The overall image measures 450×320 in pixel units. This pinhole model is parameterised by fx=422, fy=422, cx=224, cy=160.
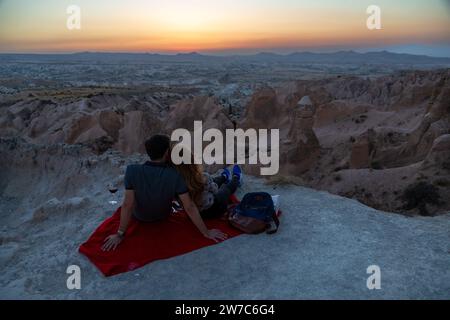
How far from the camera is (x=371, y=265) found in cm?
451

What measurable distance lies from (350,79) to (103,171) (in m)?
50.2

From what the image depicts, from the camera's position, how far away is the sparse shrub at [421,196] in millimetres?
11565

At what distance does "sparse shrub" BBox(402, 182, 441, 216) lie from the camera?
1156cm

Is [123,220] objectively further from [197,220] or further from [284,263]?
[284,263]

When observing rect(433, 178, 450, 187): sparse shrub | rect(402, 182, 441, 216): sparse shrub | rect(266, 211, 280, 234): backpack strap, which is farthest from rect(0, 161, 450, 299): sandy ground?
rect(433, 178, 450, 187): sparse shrub


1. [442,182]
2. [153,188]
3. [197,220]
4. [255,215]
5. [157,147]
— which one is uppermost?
[157,147]

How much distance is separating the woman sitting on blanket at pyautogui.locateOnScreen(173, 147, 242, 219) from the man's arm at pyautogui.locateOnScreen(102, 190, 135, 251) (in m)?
0.63

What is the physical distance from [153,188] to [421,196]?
966 cm

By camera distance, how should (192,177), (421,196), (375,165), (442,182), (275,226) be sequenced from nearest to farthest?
(192,177), (275,226), (421,196), (442,182), (375,165)

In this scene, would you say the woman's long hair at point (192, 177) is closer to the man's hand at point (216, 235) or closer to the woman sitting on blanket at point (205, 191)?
the woman sitting on blanket at point (205, 191)

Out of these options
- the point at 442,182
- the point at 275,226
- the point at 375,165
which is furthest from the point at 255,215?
the point at 375,165

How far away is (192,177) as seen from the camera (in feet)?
16.5

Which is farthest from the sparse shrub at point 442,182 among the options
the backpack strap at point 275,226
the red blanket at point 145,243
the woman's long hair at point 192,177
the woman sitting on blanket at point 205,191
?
the woman's long hair at point 192,177

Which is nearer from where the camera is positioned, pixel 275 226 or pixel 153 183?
pixel 153 183
